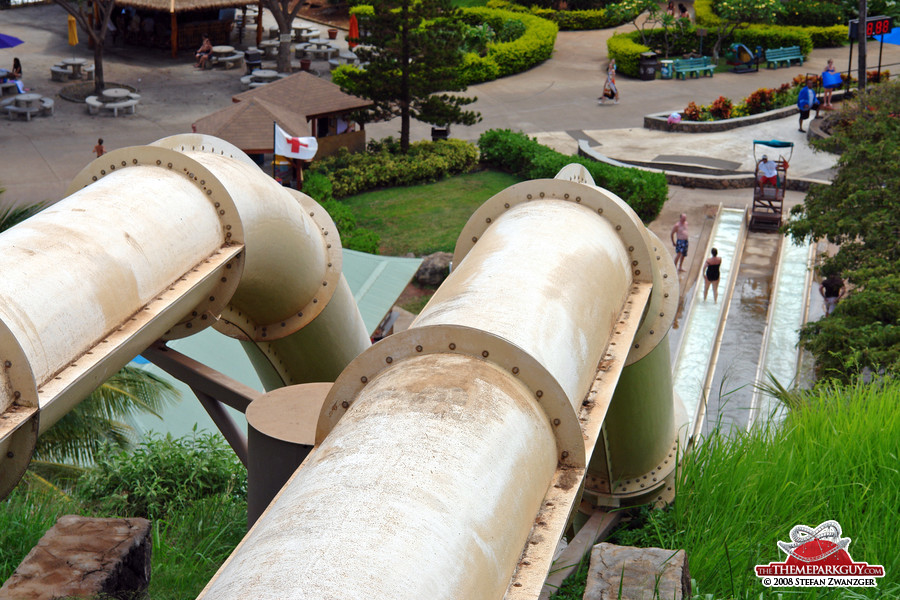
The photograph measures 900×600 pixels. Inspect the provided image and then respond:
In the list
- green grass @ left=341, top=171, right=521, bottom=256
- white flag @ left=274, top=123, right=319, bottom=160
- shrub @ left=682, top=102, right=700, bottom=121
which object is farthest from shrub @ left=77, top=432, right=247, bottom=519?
shrub @ left=682, top=102, right=700, bottom=121

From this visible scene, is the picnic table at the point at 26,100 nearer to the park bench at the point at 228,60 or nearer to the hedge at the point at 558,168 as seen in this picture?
the park bench at the point at 228,60

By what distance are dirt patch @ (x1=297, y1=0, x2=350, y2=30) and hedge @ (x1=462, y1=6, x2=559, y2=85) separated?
520 cm

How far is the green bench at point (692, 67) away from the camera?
3331cm

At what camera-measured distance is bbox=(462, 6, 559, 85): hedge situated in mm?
32750

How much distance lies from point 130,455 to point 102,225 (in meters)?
5.32

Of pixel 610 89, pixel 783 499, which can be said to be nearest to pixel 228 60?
pixel 610 89

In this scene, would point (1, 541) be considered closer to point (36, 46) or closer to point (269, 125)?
point (269, 125)

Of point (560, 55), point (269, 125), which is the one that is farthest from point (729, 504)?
point (560, 55)

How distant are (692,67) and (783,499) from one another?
29.9m

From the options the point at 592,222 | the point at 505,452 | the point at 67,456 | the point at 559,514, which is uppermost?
the point at 592,222

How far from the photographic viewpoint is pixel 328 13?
132ft

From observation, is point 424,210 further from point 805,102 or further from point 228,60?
point 228,60

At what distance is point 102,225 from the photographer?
477 centimetres

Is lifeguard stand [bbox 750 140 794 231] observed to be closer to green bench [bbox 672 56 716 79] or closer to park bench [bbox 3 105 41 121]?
green bench [bbox 672 56 716 79]
